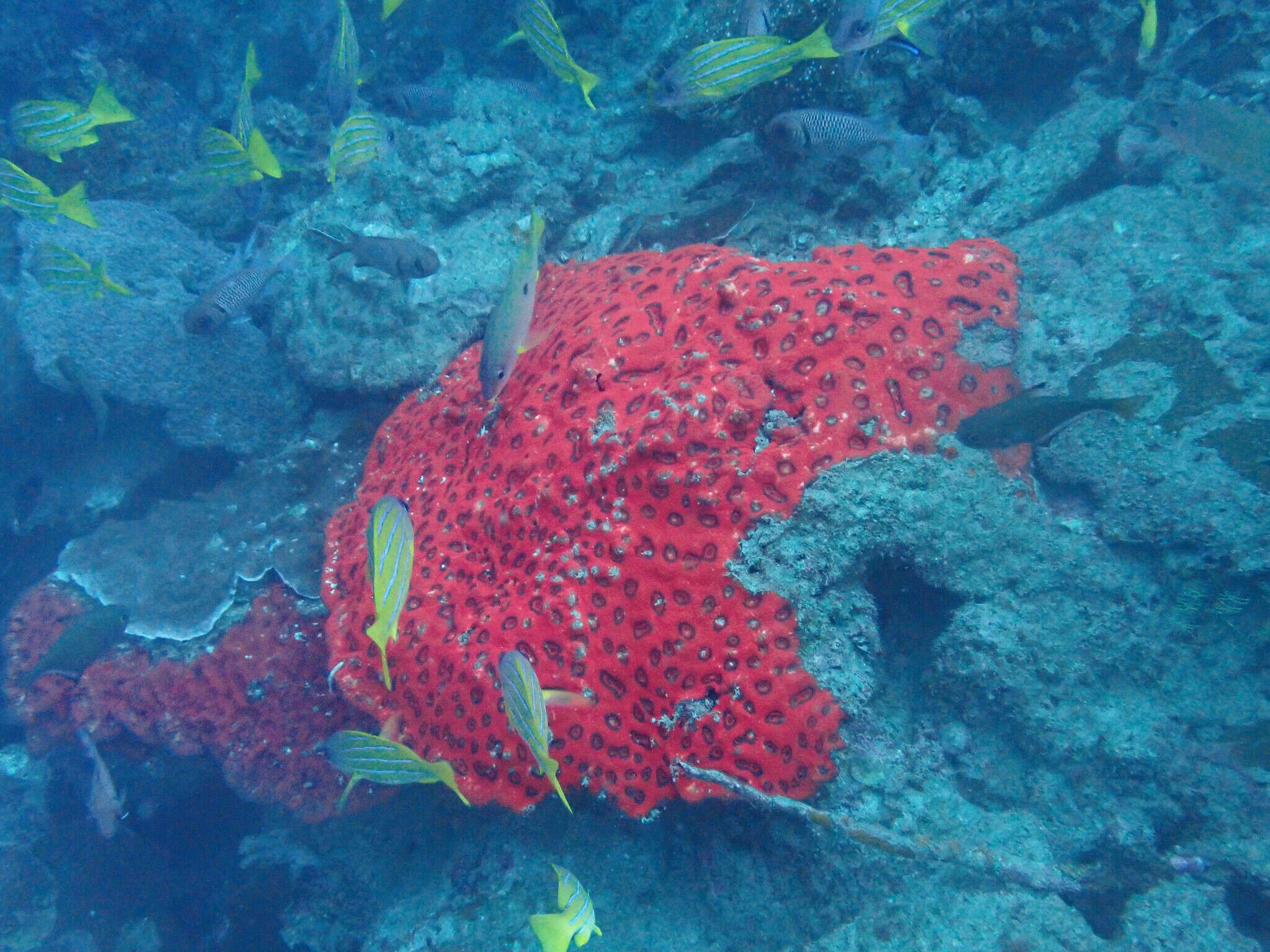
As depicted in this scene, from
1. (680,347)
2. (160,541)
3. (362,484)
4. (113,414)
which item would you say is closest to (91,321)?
(113,414)

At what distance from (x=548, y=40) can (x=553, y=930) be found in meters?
4.97

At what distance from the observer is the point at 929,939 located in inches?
107

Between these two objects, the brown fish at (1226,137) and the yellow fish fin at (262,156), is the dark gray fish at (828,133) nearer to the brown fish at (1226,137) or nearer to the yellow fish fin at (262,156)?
the brown fish at (1226,137)

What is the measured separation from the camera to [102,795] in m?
4.78

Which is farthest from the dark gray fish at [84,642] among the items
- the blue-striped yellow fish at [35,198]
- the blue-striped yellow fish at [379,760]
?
the blue-striped yellow fish at [379,760]

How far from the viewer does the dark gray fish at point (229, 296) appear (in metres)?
5.25

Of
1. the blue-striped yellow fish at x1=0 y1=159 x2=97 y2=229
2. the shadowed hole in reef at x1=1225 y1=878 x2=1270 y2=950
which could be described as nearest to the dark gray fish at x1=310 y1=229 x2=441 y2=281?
the blue-striped yellow fish at x1=0 y1=159 x2=97 y2=229

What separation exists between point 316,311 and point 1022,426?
5.21 m

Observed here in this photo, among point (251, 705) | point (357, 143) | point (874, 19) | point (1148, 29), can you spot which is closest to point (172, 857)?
point (251, 705)

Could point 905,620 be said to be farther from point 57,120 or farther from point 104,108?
point 57,120

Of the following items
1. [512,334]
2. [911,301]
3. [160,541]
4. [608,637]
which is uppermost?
[911,301]

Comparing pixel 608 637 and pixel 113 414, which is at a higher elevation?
pixel 608 637

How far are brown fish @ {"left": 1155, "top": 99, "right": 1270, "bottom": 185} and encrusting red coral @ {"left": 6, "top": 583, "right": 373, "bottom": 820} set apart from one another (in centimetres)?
675

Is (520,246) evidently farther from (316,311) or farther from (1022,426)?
(1022,426)
